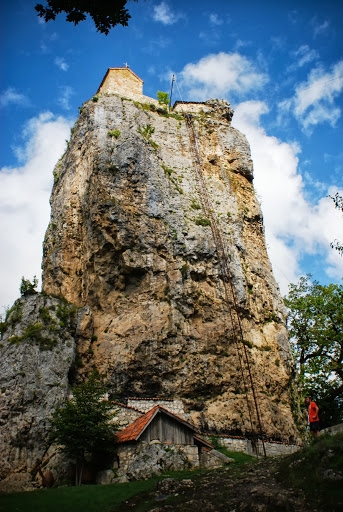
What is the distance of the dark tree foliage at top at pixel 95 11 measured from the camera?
923 cm

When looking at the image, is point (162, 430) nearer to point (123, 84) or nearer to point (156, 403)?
point (156, 403)

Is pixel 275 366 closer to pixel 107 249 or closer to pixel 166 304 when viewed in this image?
pixel 166 304

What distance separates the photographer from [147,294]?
77.4ft

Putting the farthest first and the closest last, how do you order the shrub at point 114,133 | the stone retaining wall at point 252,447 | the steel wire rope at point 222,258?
the shrub at point 114,133 < the steel wire rope at point 222,258 < the stone retaining wall at point 252,447

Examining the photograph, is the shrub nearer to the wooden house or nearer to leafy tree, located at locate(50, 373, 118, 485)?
leafy tree, located at locate(50, 373, 118, 485)

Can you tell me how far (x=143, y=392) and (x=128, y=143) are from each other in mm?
16556

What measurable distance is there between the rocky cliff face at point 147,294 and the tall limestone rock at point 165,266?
0.07 metres

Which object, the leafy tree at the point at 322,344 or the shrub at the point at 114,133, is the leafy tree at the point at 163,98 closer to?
the shrub at the point at 114,133

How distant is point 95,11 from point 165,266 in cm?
1621

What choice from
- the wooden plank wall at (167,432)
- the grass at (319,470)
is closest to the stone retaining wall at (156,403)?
the wooden plank wall at (167,432)

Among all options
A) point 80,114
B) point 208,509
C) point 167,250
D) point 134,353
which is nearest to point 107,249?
point 167,250

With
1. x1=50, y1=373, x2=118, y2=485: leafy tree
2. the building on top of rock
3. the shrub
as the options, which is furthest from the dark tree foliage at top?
the building on top of rock

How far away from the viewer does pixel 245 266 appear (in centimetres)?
2700

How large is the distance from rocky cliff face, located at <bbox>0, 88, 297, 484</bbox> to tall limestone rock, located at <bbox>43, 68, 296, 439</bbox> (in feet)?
0.24
